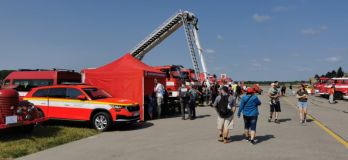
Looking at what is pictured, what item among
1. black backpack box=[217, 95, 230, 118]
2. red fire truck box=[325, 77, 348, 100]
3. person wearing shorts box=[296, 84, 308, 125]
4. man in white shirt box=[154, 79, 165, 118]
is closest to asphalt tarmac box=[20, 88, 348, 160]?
black backpack box=[217, 95, 230, 118]

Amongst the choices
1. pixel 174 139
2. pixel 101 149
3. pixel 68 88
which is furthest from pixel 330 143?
pixel 68 88

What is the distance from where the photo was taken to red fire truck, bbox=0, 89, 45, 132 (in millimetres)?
10016

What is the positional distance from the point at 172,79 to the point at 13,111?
49.1ft

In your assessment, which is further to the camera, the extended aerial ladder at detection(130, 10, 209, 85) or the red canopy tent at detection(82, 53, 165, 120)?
the extended aerial ladder at detection(130, 10, 209, 85)

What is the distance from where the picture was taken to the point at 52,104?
13.8 meters

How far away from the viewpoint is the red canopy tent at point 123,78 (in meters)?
16.3

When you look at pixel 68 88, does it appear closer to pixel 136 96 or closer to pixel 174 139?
pixel 136 96

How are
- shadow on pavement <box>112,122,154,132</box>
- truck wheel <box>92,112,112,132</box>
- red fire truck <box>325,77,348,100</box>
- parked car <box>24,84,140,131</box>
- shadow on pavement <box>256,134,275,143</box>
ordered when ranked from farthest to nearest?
red fire truck <box>325,77,348,100</box> → shadow on pavement <box>112,122,154,132</box> → parked car <box>24,84,140,131</box> → truck wheel <box>92,112,112,132</box> → shadow on pavement <box>256,134,275,143</box>

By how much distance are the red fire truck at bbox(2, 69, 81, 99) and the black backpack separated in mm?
9548

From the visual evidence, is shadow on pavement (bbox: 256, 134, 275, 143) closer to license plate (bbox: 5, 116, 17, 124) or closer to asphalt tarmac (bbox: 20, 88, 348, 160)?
asphalt tarmac (bbox: 20, 88, 348, 160)

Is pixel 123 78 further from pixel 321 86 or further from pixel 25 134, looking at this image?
pixel 321 86

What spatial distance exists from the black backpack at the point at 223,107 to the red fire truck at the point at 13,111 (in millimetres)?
5394

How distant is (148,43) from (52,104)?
2440cm

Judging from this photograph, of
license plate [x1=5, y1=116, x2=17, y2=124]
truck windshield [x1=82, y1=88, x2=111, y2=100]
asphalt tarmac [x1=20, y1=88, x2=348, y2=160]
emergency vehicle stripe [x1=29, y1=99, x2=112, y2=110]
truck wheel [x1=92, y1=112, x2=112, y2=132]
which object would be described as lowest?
asphalt tarmac [x1=20, y1=88, x2=348, y2=160]
